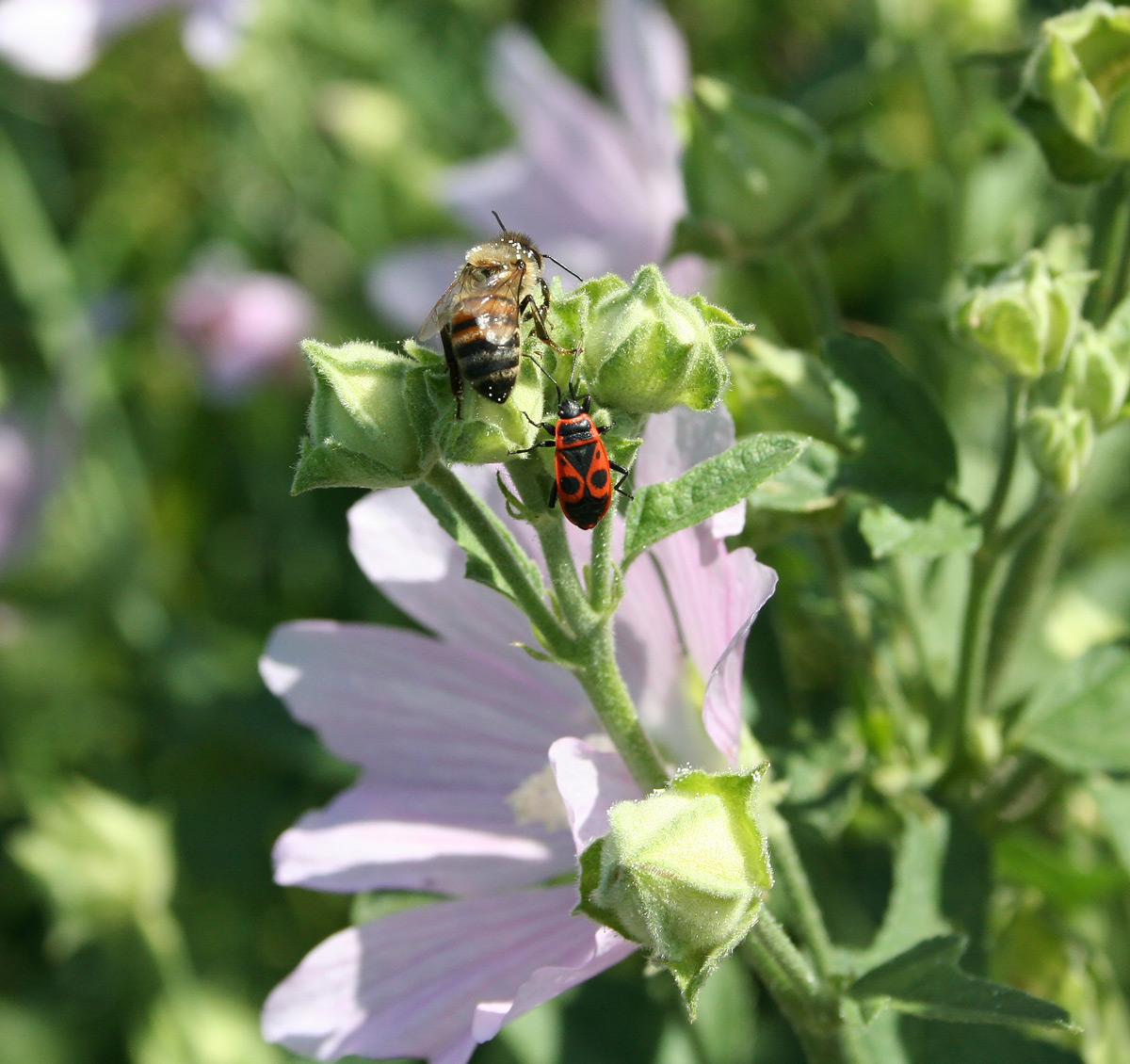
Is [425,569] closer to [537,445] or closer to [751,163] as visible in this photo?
[537,445]

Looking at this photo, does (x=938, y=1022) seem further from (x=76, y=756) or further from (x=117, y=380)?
(x=117, y=380)

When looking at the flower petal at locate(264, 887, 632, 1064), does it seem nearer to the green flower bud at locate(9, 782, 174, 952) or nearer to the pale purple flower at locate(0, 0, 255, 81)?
the green flower bud at locate(9, 782, 174, 952)

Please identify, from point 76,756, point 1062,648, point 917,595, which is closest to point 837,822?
point 917,595

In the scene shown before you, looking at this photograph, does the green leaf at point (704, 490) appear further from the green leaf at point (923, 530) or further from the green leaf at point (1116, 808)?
the green leaf at point (1116, 808)

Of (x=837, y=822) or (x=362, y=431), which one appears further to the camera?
(x=837, y=822)

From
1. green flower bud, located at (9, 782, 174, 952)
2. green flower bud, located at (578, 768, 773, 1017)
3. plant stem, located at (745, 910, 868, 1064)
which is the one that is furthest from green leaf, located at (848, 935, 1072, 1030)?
green flower bud, located at (9, 782, 174, 952)

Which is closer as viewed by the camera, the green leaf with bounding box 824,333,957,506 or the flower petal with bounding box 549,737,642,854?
the flower petal with bounding box 549,737,642,854
